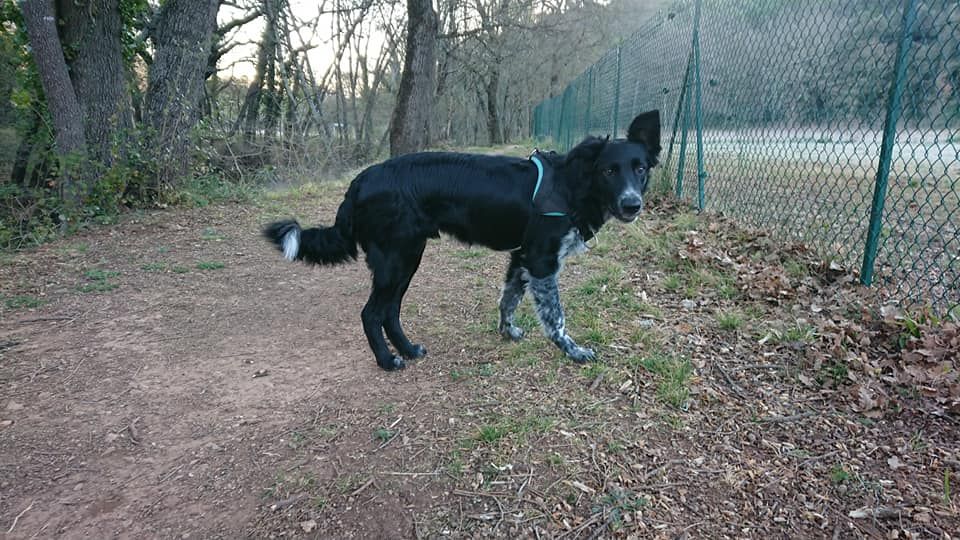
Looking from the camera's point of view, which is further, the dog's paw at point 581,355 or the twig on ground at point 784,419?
the dog's paw at point 581,355

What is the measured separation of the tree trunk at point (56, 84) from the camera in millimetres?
5457

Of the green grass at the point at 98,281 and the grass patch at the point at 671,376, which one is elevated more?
the green grass at the point at 98,281

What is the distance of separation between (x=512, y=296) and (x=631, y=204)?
3.20 feet

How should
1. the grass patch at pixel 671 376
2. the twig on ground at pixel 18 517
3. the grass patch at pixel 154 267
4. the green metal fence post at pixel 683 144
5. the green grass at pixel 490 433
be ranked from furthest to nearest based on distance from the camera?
1. the green metal fence post at pixel 683 144
2. the grass patch at pixel 154 267
3. the grass patch at pixel 671 376
4. the green grass at pixel 490 433
5. the twig on ground at pixel 18 517

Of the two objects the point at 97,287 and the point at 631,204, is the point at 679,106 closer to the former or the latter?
the point at 631,204

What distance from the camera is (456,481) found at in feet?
6.66

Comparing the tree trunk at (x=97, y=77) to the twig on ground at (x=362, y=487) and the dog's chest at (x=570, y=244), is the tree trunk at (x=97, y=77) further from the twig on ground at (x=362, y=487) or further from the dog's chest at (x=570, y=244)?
the twig on ground at (x=362, y=487)

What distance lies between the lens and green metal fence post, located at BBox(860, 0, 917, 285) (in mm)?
3002

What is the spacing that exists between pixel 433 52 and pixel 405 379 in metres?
9.13

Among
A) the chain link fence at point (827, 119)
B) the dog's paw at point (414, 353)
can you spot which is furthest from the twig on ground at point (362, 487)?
the chain link fence at point (827, 119)

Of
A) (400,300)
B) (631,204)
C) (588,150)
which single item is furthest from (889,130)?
(400,300)

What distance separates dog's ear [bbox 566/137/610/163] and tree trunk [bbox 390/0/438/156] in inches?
305

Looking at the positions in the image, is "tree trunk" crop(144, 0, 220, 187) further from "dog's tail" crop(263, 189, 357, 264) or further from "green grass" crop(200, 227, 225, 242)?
"dog's tail" crop(263, 189, 357, 264)

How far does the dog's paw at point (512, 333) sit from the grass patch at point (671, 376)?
32.2 inches
